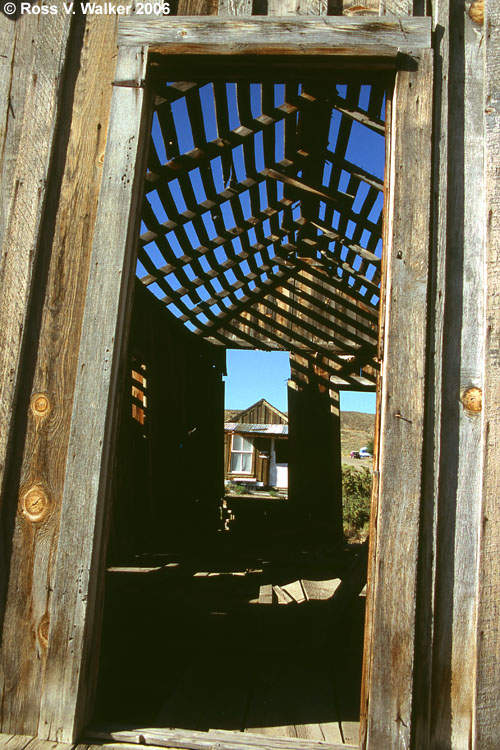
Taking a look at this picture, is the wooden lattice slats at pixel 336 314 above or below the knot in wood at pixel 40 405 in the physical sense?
above

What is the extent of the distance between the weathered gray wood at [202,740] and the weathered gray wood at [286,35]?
2.76 metres

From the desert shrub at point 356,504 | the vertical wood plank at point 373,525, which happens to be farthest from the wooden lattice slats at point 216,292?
the desert shrub at point 356,504

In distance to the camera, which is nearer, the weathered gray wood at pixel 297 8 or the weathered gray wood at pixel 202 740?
the weathered gray wood at pixel 202 740

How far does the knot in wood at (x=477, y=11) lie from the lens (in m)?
2.13

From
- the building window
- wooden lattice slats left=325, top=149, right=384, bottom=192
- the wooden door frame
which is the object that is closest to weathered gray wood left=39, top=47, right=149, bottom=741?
the wooden door frame

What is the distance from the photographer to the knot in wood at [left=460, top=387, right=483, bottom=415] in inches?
75.6

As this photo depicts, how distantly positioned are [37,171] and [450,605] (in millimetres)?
2475

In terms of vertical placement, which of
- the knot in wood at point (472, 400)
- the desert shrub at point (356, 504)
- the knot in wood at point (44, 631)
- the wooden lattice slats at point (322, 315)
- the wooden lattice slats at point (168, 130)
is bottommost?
the desert shrub at point (356, 504)

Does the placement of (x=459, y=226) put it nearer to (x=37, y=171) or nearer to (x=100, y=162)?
(x=100, y=162)

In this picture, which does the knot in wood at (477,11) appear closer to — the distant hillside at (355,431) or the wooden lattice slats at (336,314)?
the wooden lattice slats at (336,314)

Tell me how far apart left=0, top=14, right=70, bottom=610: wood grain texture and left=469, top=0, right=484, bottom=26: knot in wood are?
1818mm

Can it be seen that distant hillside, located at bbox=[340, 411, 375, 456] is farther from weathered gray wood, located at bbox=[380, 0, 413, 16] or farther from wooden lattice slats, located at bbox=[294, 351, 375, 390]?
weathered gray wood, located at bbox=[380, 0, 413, 16]

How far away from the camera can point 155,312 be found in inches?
263

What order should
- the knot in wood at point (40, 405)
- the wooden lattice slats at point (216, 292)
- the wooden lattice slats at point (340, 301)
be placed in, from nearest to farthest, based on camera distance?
1. the knot in wood at point (40, 405)
2. the wooden lattice slats at point (216, 292)
3. the wooden lattice slats at point (340, 301)
